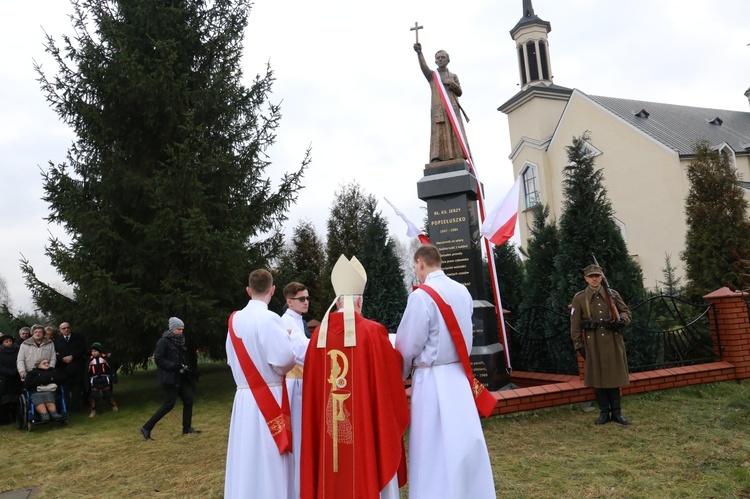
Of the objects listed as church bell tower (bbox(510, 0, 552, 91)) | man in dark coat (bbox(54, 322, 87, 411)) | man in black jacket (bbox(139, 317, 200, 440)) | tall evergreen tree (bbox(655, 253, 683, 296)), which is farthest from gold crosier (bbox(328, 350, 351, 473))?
church bell tower (bbox(510, 0, 552, 91))

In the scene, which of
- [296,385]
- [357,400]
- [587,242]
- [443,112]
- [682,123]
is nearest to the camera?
[357,400]

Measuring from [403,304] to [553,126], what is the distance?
22.2 metres

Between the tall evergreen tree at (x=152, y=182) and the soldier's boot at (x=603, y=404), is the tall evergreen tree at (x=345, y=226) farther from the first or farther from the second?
the soldier's boot at (x=603, y=404)

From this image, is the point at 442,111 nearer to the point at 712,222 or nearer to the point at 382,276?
the point at 382,276

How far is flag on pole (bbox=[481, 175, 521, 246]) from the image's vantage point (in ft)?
26.6

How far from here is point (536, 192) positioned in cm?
2967

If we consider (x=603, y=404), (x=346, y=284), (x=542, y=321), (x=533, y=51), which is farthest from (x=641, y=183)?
(x=346, y=284)

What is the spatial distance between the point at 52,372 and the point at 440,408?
788cm

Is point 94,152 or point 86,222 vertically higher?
point 94,152

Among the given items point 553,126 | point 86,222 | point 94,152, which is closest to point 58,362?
point 86,222

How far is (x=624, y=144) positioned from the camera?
82.9 ft

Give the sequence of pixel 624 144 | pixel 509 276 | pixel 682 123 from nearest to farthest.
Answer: pixel 509 276 < pixel 624 144 < pixel 682 123

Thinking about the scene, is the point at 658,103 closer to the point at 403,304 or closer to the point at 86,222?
the point at 403,304

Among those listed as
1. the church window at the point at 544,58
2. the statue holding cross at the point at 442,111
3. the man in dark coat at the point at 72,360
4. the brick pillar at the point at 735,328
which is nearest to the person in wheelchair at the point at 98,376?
the man in dark coat at the point at 72,360
